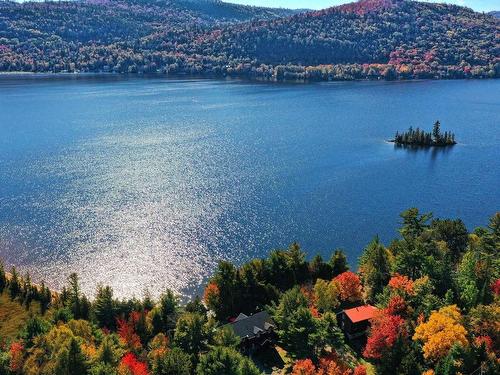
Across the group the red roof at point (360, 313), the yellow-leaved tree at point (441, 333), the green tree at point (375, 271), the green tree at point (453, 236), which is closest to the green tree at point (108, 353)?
the red roof at point (360, 313)

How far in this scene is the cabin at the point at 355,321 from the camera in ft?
181

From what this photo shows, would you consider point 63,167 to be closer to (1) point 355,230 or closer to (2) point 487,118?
(1) point 355,230

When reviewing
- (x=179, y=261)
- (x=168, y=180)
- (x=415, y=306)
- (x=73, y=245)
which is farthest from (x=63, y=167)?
(x=415, y=306)

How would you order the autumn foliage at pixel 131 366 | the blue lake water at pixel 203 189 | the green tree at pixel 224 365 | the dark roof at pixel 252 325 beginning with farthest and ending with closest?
the blue lake water at pixel 203 189 → the dark roof at pixel 252 325 → the autumn foliage at pixel 131 366 → the green tree at pixel 224 365

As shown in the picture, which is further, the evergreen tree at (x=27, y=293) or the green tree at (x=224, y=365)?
the evergreen tree at (x=27, y=293)

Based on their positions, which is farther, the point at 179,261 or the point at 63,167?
the point at 63,167

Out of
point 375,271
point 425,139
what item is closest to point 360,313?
point 375,271

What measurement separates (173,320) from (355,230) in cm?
4347

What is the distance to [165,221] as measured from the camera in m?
92.1

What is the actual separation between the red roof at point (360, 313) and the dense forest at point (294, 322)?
4.88ft

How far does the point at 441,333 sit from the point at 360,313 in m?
11.6

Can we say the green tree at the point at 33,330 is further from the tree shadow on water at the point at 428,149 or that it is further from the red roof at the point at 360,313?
the tree shadow on water at the point at 428,149

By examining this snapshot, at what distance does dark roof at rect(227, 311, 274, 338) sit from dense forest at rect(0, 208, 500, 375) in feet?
3.40

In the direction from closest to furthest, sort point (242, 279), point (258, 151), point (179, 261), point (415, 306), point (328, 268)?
1. point (415, 306)
2. point (242, 279)
3. point (328, 268)
4. point (179, 261)
5. point (258, 151)
